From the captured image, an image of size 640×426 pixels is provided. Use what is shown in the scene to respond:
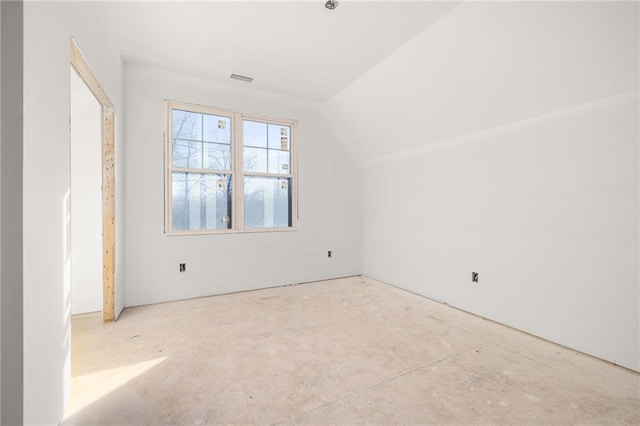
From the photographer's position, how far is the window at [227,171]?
379cm

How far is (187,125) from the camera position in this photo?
3.84 metres

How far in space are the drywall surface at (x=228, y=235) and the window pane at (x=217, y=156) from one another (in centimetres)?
54

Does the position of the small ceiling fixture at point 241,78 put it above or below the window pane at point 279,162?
above

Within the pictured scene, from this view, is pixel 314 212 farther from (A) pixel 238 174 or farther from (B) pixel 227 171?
(B) pixel 227 171

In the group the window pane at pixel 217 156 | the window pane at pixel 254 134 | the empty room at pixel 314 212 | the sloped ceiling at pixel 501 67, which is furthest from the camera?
the window pane at pixel 254 134

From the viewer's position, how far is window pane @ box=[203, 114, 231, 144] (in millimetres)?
3965

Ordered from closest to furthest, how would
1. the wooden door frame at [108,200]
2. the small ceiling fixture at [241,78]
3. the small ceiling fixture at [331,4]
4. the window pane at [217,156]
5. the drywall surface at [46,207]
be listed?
the drywall surface at [46,207], the small ceiling fixture at [331,4], the wooden door frame at [108,200], the small ceiling fixture at [241,78], the window pane at [217,156]

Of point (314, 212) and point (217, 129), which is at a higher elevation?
point (217, 129)

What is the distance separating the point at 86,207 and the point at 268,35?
8.79 ft

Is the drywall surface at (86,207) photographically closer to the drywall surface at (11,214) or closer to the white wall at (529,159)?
the drywall surface at (11,214)

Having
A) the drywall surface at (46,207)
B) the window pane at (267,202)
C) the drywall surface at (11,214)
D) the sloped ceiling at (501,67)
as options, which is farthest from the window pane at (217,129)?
the drywall surface at (11,214)

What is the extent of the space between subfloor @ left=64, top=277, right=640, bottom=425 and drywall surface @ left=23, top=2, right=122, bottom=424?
0.41 meters

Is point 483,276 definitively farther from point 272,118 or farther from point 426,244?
point 272,118

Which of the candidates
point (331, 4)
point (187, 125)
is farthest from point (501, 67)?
point (187, 125)
